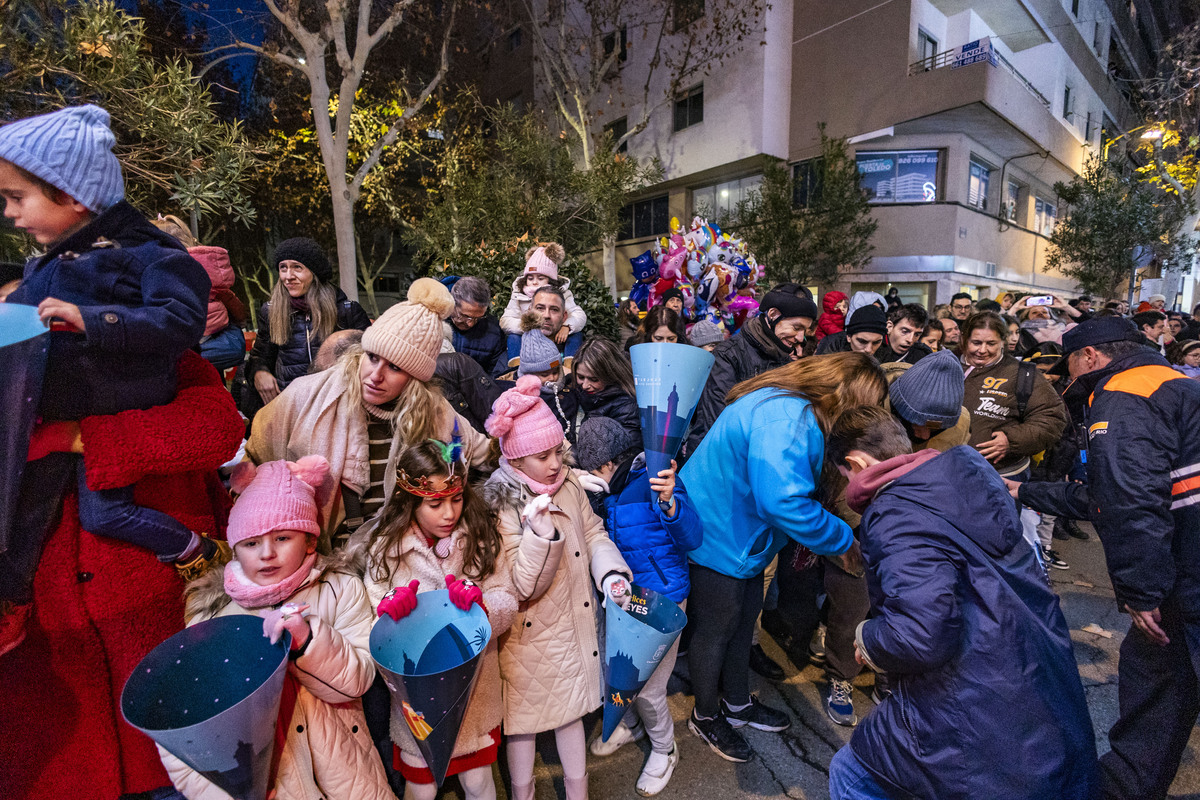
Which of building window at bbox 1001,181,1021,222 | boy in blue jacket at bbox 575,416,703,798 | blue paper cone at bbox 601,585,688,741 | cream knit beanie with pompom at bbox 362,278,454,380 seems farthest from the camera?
building window at bbox 1001,181,1021,222

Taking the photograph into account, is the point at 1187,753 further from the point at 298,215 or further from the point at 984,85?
the point at 298,215

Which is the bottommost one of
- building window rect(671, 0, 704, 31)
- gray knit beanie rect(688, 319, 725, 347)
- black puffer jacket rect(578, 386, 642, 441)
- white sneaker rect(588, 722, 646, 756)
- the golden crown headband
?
white sneaker rect(588, 722, 646, 756)

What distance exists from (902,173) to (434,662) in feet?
63.2

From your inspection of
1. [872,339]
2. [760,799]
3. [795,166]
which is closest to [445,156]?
[795,166]

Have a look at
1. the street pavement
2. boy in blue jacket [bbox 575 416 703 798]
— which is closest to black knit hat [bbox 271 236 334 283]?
boy in blue jacket [bbox 575 416 703 798]

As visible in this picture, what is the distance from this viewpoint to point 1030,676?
5.01ft

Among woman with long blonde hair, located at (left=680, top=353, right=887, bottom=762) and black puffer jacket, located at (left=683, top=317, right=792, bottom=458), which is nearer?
woman with long blonde hair, located at (left=680, top=353, right=887, bottom=762)

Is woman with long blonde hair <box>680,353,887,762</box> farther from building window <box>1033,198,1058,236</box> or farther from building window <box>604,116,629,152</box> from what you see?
building window <box>1033,198,1058,236</box>

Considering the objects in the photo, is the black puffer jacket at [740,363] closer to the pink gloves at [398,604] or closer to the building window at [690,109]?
the pink gloves at [398,604]

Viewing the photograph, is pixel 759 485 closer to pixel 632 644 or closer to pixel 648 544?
pixel 648 544

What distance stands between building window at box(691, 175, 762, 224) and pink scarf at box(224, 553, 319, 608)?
17749mm

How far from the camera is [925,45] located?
1598 centimetres

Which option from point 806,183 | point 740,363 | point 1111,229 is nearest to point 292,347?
point 740,363

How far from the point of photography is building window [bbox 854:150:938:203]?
1653 centimetres
